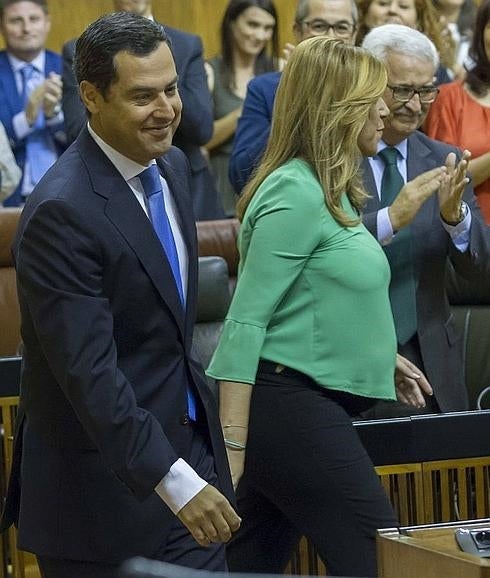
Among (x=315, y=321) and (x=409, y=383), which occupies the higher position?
(x=315, y=321)

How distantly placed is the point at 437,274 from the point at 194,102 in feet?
6.12

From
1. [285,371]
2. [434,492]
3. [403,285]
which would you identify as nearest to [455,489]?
[434,492]

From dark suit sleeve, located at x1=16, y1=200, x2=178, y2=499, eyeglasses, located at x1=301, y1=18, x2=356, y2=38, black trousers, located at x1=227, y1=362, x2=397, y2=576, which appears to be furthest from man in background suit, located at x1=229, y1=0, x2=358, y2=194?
dark suit sleeve, located at x1=16, y1=200, x2=178, y2=499

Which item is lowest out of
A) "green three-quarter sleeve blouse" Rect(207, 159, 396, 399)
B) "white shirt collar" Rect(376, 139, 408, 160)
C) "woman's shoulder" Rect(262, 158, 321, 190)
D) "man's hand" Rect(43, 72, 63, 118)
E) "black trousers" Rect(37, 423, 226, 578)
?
"black trousers" Rect(37, 423, 226, 578)

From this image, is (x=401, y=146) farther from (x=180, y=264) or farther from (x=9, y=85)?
(x=9, y=85)

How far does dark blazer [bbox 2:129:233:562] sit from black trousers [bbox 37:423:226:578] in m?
0.02

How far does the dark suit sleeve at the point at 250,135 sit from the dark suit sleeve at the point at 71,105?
0.98 meters

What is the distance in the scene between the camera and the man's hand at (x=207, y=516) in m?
2.06

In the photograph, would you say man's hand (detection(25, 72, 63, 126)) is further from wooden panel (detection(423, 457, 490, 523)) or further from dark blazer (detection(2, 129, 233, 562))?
dark blazer (detection(2, 129, 233, 562))

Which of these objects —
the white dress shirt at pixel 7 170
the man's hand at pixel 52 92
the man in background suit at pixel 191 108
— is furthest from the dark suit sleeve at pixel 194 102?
the white dress shirt at pixel 7 170

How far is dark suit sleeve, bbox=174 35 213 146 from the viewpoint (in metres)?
4.83

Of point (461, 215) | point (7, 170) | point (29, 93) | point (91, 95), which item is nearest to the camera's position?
point (91, 95)

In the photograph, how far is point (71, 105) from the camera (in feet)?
15.8

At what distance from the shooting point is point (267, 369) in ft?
8.42
